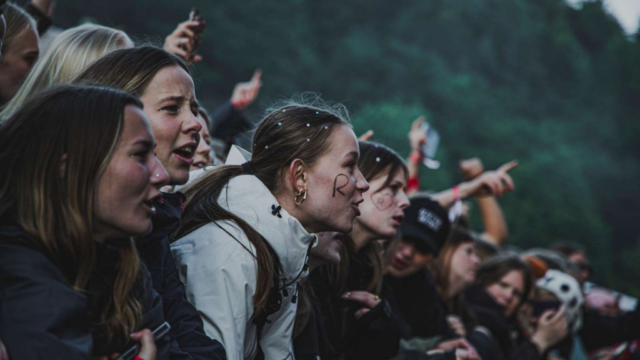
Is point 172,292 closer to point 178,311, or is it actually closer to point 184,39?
point 178,311

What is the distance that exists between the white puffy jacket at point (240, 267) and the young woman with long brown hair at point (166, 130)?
104mm

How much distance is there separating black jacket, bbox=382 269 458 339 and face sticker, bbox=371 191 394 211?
36.8 inches

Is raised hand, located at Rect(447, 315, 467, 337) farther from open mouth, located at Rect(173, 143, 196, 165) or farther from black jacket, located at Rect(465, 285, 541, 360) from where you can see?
open mouth, located at Rect(173, 143, 196, 165)

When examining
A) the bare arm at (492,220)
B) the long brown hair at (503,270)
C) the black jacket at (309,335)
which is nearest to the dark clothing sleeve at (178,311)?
the black jacket at (309,335)

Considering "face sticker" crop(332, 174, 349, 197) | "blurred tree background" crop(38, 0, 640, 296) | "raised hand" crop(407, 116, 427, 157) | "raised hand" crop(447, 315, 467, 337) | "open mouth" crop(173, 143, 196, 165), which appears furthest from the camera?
"blurred tree background" crop(38, 0, 640, 296)

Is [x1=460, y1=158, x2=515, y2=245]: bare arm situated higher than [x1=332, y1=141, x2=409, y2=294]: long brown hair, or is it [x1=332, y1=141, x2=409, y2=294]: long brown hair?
[x1=332, y1=141, x2=409, y2=294]: long brown hair

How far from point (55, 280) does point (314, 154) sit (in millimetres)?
1304

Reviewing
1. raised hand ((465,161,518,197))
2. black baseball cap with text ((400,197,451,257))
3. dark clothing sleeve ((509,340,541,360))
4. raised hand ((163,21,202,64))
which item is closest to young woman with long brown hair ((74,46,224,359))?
raised hand ((163,21,202,64))

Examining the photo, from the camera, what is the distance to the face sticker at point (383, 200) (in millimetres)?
3583

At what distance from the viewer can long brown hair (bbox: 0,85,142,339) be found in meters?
1.75

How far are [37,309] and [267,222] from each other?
1.02 metres

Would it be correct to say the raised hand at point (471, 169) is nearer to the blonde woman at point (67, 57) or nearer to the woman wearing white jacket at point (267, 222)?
the woman wearing white jacket at point (267, 222)

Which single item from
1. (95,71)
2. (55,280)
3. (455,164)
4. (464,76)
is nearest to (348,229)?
(95,71)

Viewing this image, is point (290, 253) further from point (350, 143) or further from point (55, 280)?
point (55, 280)
